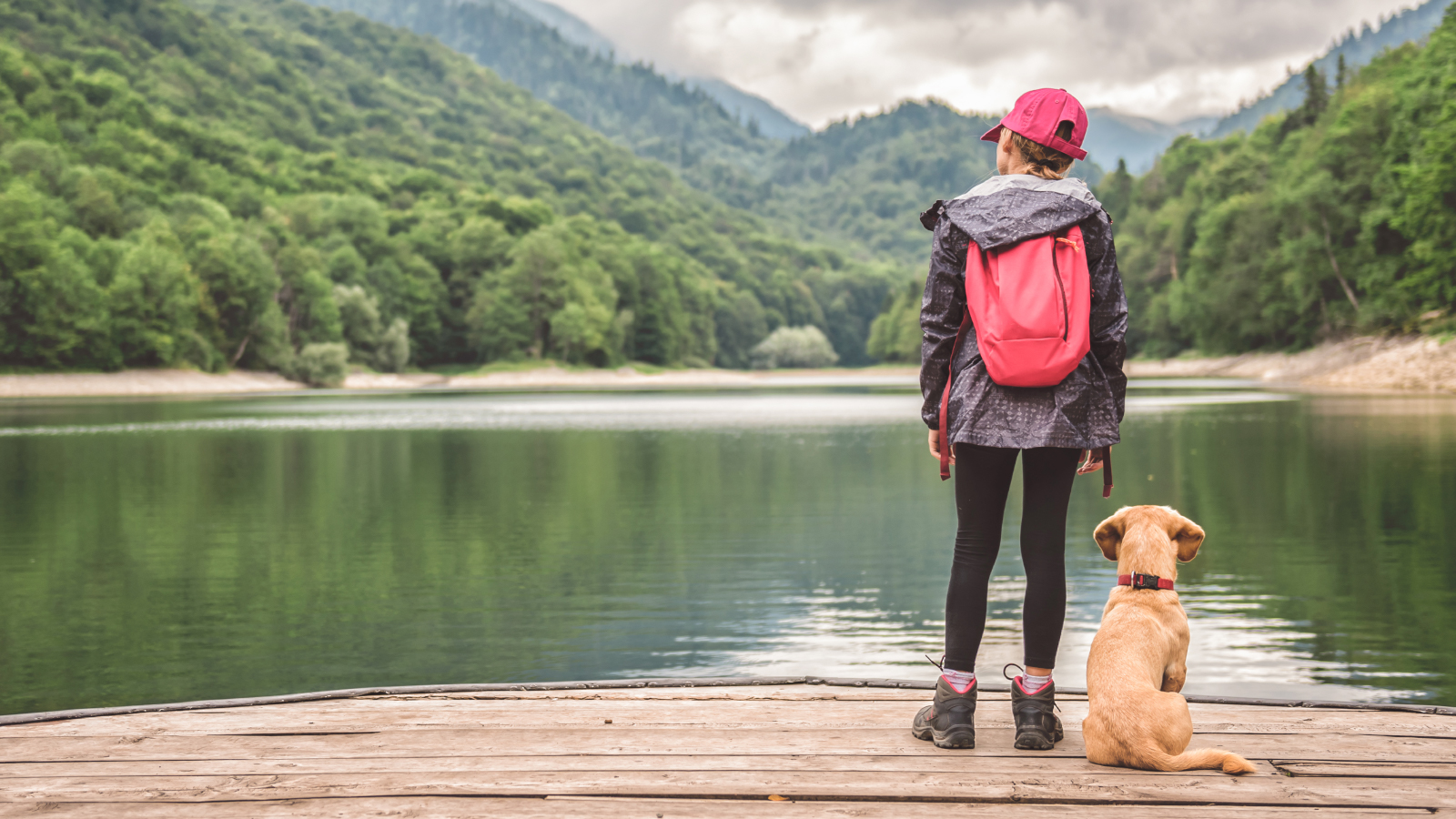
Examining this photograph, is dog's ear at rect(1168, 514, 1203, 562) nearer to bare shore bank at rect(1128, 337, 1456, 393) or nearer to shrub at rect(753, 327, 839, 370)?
bare shore bank at rect(1128, 337, 1456, 393)

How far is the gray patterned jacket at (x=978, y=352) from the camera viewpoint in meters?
3.53

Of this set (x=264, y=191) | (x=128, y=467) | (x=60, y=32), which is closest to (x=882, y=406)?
(x=128, y=467)

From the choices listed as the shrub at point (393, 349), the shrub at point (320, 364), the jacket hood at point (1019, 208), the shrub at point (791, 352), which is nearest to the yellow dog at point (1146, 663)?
the jacket hood at point (1019, 208)

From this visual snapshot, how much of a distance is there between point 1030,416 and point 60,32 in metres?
167

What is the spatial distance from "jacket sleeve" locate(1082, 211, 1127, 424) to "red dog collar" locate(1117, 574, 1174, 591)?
0.57 metres

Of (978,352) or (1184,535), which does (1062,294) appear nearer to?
(978,352)

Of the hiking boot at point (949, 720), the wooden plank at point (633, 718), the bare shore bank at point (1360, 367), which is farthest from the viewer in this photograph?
the bare shore bank at point (1360, 367)

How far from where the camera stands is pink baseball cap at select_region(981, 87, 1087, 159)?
368cm

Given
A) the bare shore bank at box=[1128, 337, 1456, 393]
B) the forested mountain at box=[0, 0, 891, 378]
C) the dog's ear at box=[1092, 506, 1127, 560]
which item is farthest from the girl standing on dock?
the forested mountain at box=[0, 0, 891, 378]

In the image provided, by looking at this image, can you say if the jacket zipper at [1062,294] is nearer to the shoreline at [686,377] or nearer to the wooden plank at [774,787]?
the wooden plank at [774,787]

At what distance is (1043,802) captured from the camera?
308cm

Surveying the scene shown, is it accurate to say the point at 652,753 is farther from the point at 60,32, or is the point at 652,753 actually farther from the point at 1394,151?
the point at 60,32

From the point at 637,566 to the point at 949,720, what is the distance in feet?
30.0

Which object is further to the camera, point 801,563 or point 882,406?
point 882,406
